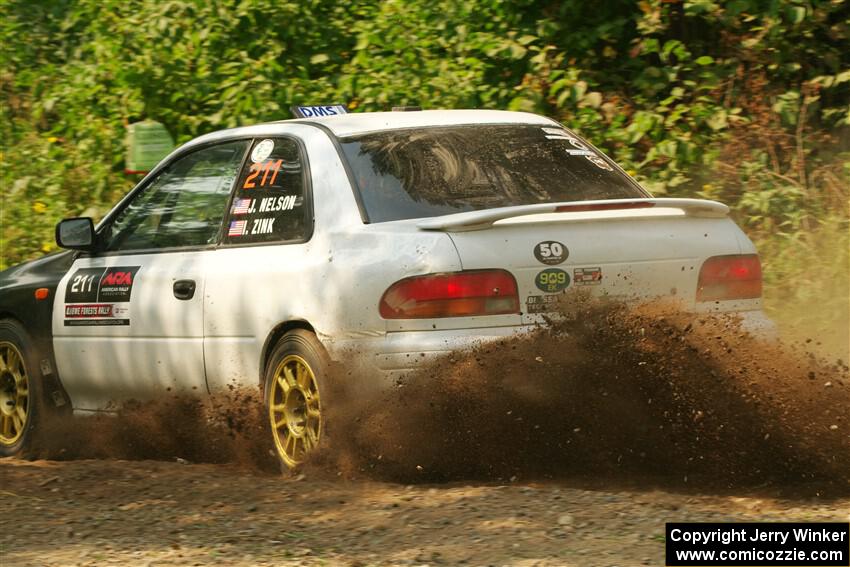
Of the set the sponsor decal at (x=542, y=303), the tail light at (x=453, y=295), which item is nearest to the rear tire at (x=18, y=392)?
the tail light at (x=453, y=295)

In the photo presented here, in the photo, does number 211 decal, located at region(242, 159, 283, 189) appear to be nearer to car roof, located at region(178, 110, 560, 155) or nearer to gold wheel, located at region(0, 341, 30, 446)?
car roof, located at region(178, 110, 560, 155)

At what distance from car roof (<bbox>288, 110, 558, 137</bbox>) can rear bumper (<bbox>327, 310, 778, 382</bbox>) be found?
47.6 inches

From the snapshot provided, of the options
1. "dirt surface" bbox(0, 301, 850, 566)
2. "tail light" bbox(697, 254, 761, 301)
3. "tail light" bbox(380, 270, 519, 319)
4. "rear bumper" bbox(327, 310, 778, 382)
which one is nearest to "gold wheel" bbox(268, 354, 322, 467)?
"dirt surface" bbox(0, 301, 850, 566)

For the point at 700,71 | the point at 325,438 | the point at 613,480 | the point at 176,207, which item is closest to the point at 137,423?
the point at 176,207

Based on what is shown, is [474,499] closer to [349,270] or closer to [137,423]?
[349,270]

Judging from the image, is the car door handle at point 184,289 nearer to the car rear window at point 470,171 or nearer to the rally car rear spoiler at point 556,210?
the car rear window at point 470,171

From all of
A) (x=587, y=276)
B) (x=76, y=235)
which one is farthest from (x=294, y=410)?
(x=76, y=235)

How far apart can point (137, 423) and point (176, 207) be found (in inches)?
44.3

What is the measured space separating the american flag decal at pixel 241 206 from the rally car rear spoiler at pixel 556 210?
118 centimetres

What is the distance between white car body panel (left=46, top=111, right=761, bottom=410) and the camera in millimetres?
5395

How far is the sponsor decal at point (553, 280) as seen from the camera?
545 centimetres

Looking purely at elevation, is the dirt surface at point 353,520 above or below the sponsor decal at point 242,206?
below

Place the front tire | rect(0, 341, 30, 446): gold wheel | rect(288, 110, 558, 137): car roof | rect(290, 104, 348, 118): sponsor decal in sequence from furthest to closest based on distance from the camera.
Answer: rect(0, 341, 30, 446): gold wheel < rect(290, 104, 348, 118): sponsor decal < rect(288, 110, 558, 137): car roof < the front tire

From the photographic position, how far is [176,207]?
22.6 feet
